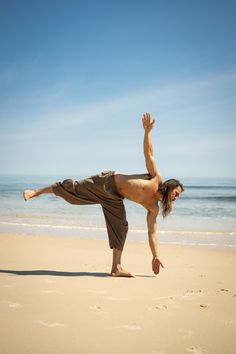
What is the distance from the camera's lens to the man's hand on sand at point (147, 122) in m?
4.60

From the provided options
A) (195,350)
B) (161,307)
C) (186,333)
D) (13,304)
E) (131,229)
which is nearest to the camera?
(195,350)

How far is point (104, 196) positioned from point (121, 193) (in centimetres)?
24

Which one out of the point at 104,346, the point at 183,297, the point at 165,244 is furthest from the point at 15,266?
the point at 165,244

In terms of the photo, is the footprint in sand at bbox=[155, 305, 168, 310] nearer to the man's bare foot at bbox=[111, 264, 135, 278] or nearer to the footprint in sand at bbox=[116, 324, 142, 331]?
the footprint in sand at bbox=[116, 324, 142, 331]

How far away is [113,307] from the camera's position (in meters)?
3.19

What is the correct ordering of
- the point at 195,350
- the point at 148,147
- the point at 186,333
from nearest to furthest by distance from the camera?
the point at 195,350
the point at 186,333
the point at 148,147

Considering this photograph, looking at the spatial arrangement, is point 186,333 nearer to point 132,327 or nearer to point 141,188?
point 132,327

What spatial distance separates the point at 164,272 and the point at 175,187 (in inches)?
50.6

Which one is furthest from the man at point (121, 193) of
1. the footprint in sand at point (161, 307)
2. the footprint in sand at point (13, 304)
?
the footprint in sand at point (13, 304)

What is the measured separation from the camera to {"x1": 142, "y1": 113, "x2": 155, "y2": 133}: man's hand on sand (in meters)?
4.60

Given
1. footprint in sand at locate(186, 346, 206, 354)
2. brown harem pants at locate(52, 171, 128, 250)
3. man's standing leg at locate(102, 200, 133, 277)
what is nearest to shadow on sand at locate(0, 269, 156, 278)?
man's standing leg at locate(102, 200, 133, 277)

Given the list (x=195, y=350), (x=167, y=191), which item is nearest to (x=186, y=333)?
(x=195, y=350)

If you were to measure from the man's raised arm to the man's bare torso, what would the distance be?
0.38 ft

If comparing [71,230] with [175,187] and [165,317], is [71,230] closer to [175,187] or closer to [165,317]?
[175,187]
